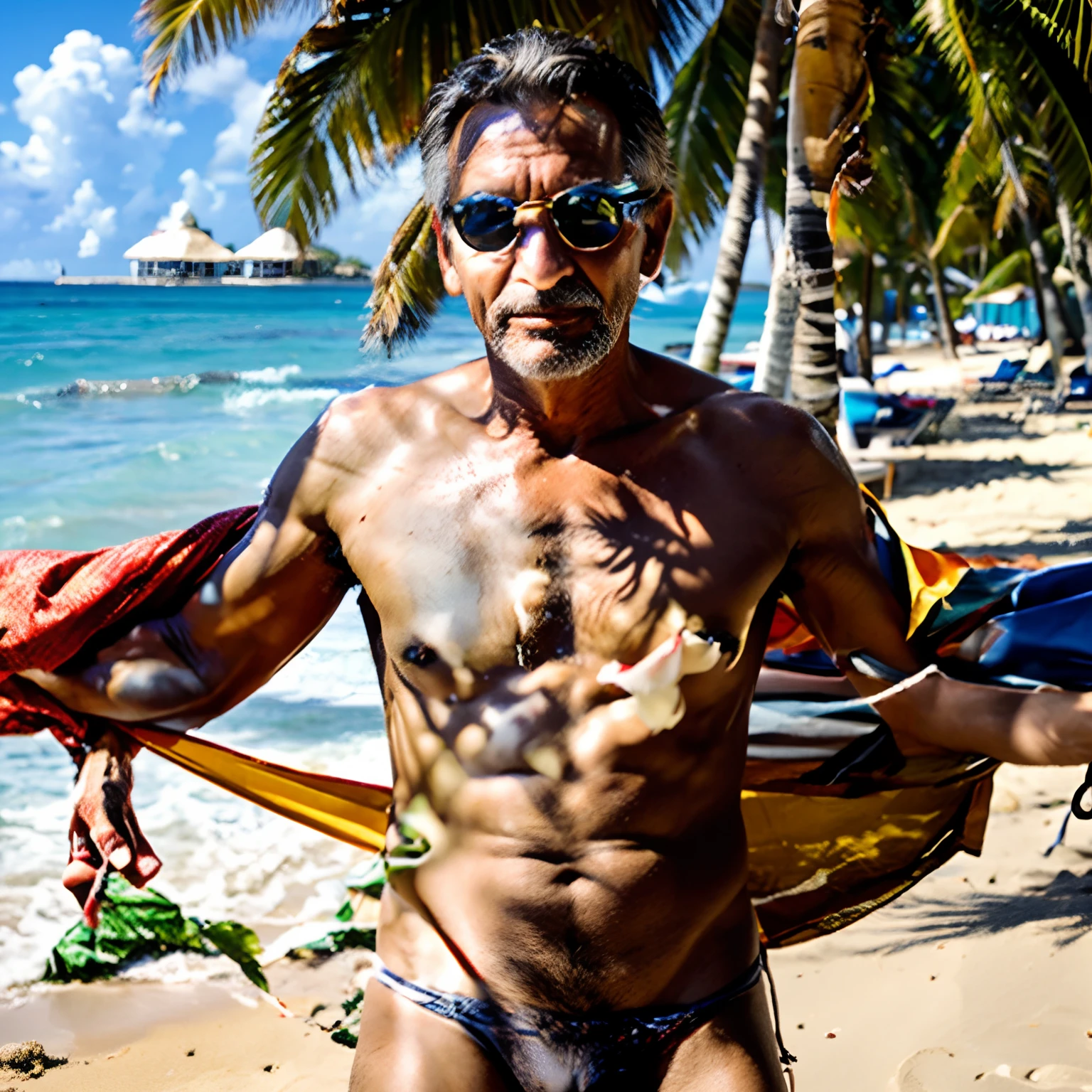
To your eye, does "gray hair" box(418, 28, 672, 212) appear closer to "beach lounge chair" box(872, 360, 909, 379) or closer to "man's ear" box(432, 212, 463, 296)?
"man's ear" box(432, 212, 463, 296)

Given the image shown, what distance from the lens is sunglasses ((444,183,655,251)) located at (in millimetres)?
1533

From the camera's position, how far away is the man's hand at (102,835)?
65.9 inches

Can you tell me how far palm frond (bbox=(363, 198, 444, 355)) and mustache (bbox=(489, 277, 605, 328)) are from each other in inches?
259

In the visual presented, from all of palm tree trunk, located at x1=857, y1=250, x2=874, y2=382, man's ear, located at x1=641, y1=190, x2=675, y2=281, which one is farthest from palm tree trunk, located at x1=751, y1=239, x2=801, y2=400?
palm tree trunk, located at x1=857, y1=250, x2=874, y2=382

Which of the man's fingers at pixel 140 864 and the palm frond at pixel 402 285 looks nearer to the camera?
the man's fingers at pixel 140 864

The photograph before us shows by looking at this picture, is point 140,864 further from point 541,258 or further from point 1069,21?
point 1069,21

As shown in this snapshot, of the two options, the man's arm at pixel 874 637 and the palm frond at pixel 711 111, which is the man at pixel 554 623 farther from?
the palm frond at pixel 711 111

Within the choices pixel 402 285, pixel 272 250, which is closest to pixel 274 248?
pixel 272 250

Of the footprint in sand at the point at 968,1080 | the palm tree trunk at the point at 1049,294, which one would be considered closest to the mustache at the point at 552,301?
the footprint in sand at the point at 968,1080

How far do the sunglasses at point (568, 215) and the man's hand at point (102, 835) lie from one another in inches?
36.6

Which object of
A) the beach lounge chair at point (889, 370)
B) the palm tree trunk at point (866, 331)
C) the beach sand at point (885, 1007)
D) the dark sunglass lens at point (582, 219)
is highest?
the dark sunglass lens at point (582, 219)

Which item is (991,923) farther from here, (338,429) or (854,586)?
(338,429)

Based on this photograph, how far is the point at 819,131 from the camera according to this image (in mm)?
4719

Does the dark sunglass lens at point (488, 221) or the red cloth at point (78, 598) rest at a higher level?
the dark sunglass lens at point (488, 221)
